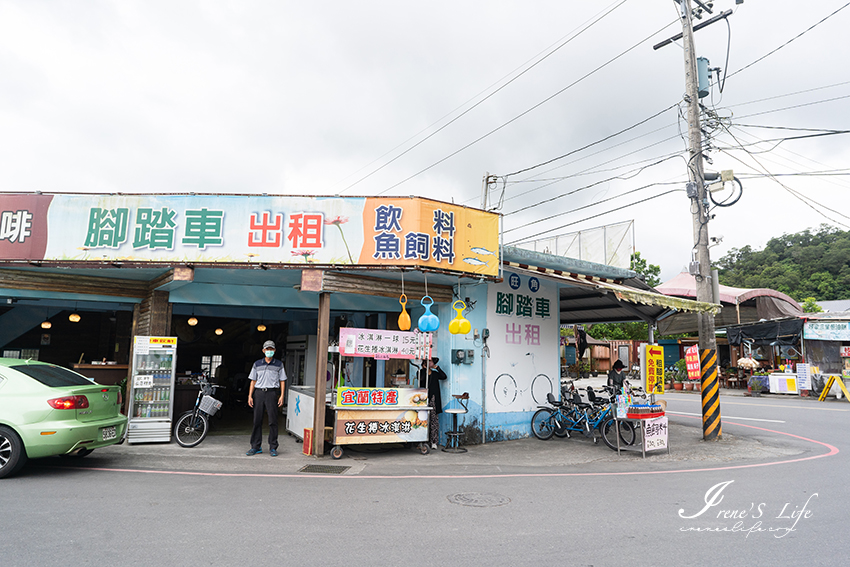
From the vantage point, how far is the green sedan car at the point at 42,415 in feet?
22.3

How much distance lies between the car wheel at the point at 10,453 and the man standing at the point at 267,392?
3401 mm

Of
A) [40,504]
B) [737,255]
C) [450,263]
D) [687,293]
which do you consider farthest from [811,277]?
[40,504]

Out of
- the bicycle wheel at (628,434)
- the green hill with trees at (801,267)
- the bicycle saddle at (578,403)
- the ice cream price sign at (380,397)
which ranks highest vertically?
the green hill with trees at (801,267)

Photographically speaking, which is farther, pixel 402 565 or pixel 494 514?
pixel 494 514

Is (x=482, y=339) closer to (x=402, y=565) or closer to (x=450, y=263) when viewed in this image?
(x=450, y=263)

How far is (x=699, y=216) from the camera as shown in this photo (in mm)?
11641

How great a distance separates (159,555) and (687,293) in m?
29.2

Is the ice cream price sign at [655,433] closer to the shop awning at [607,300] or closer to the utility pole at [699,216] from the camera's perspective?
the utility pole at [699,216]

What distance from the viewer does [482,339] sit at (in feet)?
36.9

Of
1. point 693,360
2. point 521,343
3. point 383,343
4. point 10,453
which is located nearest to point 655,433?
point 693,360

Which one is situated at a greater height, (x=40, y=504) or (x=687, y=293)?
(x=687, y=293)

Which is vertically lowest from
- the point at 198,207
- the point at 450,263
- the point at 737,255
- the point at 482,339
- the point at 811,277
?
the point at 482,339

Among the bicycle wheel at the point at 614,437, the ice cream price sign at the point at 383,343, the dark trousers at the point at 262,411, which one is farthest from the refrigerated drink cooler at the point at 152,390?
the bicycle wheel at the point at 614,437

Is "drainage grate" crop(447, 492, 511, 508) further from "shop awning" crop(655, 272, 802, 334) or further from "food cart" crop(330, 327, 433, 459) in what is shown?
"shop awning" crop(655, 272, 802, 334)
